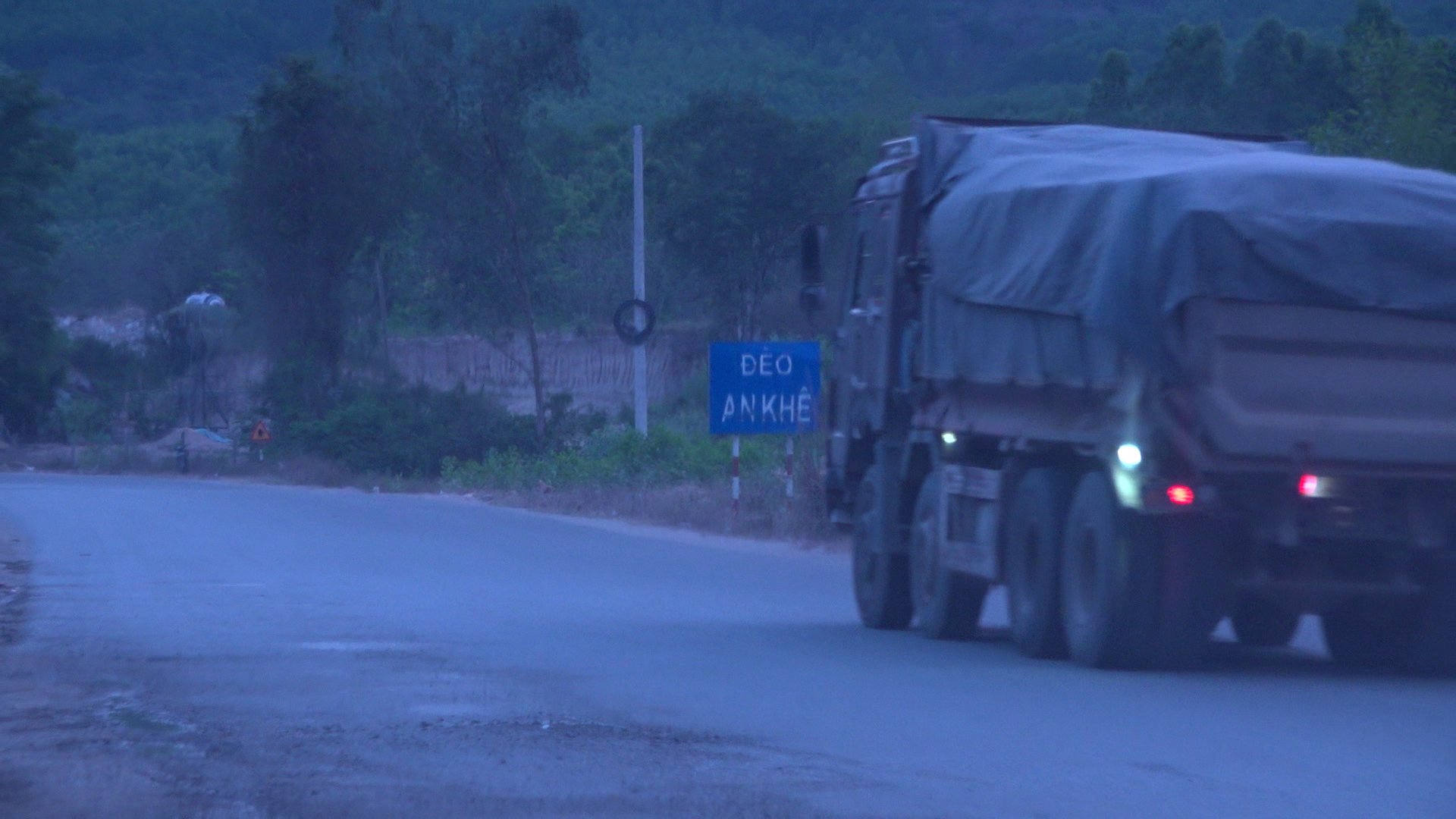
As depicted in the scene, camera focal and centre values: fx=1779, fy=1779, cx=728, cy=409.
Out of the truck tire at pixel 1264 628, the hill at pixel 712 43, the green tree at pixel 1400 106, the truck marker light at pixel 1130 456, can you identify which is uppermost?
the hill at pixel 712 43

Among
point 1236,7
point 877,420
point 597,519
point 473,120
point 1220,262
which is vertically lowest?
point 597,519

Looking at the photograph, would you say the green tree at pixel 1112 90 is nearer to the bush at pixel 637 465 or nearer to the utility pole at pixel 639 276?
the utility pole at pixel 639 276

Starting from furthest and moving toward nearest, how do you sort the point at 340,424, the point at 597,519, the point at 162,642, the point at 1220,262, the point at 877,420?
the point at 340,424
the point at 597,519
the point at 877,420
the point at 162,642
the point at 1220,262

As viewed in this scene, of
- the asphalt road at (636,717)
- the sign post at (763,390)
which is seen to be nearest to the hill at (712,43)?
the sign post at (763,390)

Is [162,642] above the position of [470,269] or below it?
below

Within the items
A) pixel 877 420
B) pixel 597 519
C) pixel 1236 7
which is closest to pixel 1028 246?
pixel 877 420

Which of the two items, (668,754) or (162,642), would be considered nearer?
(668,754)

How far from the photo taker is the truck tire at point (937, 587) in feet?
42.4

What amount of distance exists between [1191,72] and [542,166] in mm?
19790

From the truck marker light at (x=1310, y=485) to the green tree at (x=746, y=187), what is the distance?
4139 cm

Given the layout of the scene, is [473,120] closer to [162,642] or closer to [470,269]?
[470,269]

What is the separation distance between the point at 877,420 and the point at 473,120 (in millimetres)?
32420

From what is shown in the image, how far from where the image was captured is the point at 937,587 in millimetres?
13016

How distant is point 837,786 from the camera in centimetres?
737
